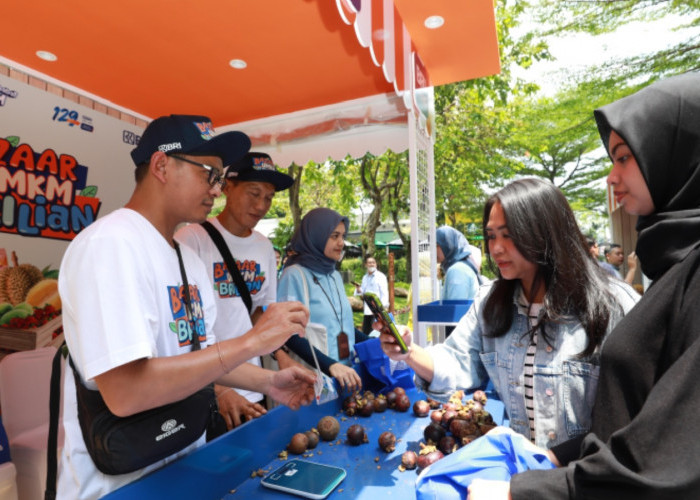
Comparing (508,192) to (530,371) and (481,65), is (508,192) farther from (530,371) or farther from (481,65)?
(481,65)

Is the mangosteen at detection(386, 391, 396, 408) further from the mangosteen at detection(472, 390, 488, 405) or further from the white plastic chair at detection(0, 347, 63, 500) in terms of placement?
the white plastic chair at detection(0, 347, 63, 500)

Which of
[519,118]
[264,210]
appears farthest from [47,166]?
[519,118]

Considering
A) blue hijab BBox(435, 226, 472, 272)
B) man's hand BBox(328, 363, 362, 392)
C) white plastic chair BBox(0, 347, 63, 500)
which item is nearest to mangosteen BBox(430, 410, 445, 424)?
man's hand BBox(328, 363, 362, 392)

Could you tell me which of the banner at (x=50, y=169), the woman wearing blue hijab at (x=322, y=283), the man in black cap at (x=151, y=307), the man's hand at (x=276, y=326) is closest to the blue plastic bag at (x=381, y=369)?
the woman wearing blue hijab at (x=322, y=283)

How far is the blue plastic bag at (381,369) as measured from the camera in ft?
8.77

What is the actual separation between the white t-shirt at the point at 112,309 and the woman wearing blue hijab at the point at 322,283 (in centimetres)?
130

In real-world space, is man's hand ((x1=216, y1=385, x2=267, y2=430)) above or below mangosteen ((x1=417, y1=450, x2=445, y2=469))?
above

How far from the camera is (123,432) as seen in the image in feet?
4.22

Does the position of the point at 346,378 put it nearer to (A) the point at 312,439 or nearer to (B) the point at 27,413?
(A) the point at 312,439

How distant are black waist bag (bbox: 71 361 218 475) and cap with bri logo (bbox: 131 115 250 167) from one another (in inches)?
33.7

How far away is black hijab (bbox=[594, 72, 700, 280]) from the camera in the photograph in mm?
1083

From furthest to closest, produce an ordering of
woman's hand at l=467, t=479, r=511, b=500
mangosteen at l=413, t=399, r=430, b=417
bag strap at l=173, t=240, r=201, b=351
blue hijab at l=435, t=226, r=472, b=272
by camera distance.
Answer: blue hijab at l=435, t=226, r=472, b=272
mangosteen at l=413, t=399, r=430, b=417
bag strap at l=173, t=240, r=201, b=351
woman's hand at l=467, t=479, r=511, b=500

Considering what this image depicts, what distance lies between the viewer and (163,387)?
127 centimetres

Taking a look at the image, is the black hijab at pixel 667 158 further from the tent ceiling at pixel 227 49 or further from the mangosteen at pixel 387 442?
the tent ceiling at pixel 227 49
